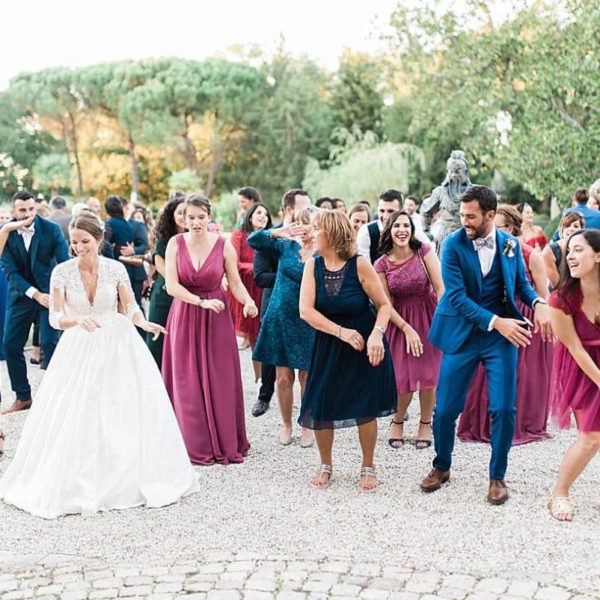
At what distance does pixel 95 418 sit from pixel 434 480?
2265mm

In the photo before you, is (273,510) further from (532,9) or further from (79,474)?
(532,9)

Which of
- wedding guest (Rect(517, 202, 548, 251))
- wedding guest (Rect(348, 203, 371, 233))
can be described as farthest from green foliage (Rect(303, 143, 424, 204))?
wedding guest (Rect(348, 203, 371, 233))

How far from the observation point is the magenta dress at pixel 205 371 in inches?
238

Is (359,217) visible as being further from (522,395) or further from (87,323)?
(87,323)

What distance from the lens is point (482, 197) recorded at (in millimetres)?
5008

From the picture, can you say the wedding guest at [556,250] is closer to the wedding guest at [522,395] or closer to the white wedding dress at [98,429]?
the wedding guest at [522,395]

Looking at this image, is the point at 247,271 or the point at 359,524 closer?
the point at 359,524

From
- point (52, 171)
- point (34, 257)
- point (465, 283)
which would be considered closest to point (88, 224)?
point (465, 283)

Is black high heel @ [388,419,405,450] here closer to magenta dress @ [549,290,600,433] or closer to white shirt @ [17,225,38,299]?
magenta dress @ [549,290,600,433]

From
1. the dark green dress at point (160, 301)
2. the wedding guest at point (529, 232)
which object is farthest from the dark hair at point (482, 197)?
the wedding guest at point (529, 232)

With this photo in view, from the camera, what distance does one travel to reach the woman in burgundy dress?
6043 mm

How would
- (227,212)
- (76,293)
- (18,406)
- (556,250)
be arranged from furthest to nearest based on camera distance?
1. (227,212)
2. (18,406)
3. (556,250)
4. (76,293)

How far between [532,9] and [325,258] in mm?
16361

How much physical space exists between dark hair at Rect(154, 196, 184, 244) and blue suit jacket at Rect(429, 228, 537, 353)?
2834 millimetres
